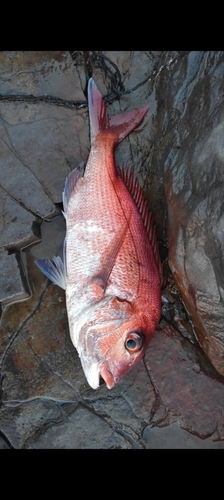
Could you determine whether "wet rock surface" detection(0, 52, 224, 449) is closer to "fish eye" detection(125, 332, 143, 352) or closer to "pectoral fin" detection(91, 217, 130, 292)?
"pectoral fin" detection(91, 217, 130, 292)

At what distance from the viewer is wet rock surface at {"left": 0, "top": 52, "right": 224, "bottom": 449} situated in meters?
3.64

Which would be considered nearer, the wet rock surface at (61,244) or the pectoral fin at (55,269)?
the wet rock surface at (61,244)

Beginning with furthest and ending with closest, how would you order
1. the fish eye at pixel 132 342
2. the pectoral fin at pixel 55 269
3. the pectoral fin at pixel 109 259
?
1. the pectoral fin at pixel 55 269
2. the pectoral fin at pixel 109 259
3. the fish eye at pixel 132 342

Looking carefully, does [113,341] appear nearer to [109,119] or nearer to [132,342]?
[132,342]

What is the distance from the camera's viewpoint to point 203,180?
11.2 ft

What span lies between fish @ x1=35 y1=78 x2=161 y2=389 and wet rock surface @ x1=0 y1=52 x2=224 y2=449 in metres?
0.27

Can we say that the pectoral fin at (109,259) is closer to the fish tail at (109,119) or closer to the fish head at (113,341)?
the fish head at (113,341)

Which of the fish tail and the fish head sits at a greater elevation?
the fish tail

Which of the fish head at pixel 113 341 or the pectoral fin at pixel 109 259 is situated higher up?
the pectoral fin at pixel 109 259

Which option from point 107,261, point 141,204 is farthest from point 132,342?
point 141,204

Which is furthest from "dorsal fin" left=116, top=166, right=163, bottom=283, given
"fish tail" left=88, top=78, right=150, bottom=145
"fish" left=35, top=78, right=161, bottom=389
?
"fish tail" left=88, top=78, right=150, bottom=145

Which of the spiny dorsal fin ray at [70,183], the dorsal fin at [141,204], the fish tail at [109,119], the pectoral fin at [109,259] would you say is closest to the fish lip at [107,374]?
the pectoral fin at [109,259]

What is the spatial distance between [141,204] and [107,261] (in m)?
0.67

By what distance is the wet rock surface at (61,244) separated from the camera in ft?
11.9
